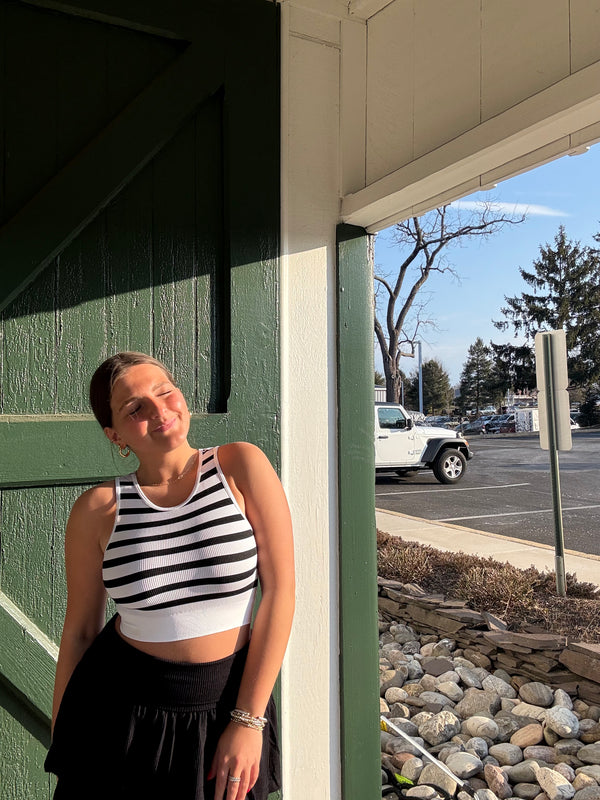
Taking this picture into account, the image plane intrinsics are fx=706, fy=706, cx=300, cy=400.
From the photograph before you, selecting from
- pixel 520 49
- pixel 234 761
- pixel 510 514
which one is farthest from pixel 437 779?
pixel 510 514

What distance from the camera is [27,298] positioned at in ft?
5.73

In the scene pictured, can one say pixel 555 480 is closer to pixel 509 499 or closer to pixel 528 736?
pixel 528 736

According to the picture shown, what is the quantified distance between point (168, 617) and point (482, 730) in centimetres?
308

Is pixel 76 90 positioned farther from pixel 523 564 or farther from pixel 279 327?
pixel 523 564

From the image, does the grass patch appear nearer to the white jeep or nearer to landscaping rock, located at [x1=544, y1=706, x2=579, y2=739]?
landscaping rock, located at [x1=544, y1=706, x2=579, y2=739]

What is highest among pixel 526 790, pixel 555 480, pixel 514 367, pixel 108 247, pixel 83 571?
pixel 514 367

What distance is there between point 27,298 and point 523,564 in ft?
18.3

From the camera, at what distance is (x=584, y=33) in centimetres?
144

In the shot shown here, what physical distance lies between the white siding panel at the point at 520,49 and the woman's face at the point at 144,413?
1.07m

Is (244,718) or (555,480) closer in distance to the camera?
(244,718)

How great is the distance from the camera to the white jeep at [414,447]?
12031 mm

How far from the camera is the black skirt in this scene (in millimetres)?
1053

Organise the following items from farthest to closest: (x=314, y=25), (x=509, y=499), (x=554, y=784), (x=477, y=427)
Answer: (x=477, y=427), (x=509, y=499), (x=554, y=784), (x=314, y=25)

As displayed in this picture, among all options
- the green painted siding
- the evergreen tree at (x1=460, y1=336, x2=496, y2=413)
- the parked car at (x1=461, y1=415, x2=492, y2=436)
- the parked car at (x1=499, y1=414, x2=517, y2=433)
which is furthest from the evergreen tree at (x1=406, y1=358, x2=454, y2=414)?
the green painted siding
